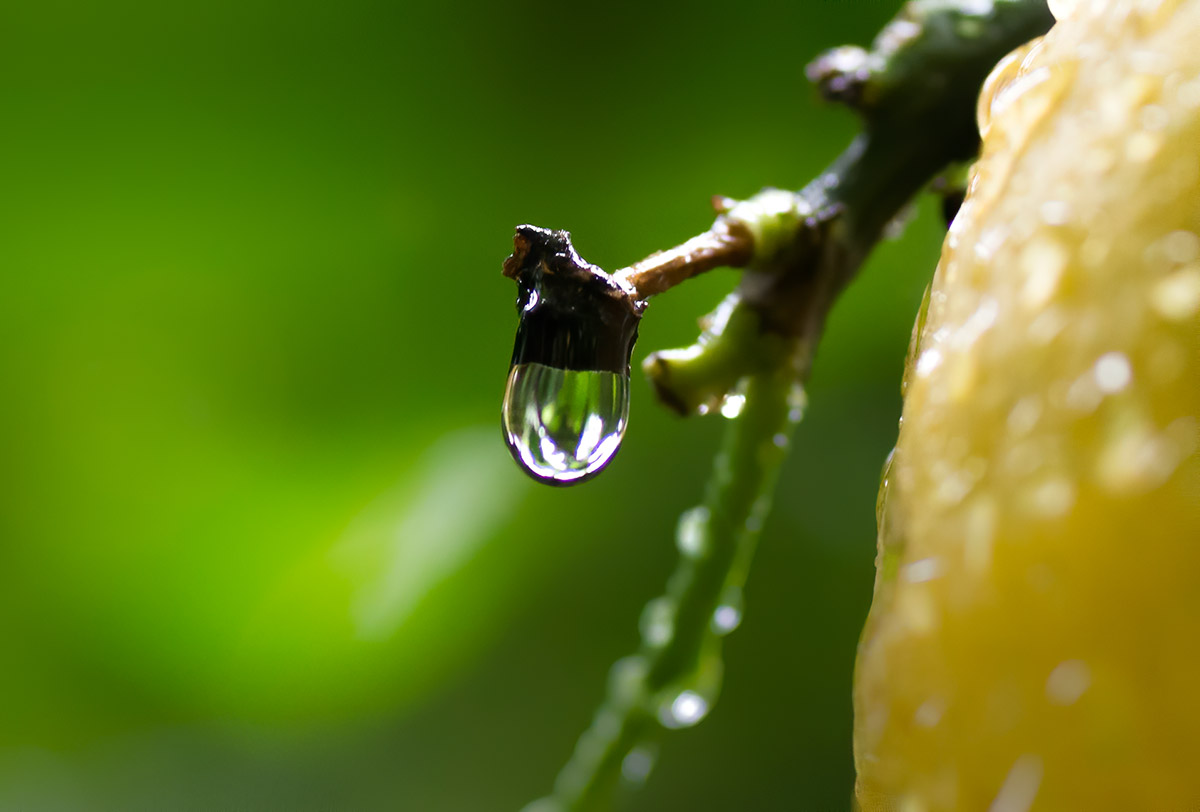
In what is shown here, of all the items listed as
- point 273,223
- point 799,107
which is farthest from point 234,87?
point 799,107

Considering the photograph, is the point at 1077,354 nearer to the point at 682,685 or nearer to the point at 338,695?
the point at 682,685

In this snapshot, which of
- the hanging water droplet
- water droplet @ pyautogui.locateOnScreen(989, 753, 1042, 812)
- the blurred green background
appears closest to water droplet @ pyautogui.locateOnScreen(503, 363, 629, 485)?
the hanging water droplet

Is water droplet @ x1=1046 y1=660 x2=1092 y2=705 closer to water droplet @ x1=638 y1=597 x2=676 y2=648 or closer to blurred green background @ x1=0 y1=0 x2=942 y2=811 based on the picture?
water droplet @ x1=638 y1=597 x2=676 y2=648

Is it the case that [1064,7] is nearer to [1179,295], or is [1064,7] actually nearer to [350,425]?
[1179,295]

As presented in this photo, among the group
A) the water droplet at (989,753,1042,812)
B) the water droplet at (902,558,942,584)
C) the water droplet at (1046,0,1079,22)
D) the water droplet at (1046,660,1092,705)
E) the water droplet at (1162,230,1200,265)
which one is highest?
the water droplet at (1046,0,1079,22)

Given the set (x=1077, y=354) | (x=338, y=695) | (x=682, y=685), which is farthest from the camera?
(x=338, y=695)

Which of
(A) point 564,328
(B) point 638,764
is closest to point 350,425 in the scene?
(B) point 638,764
